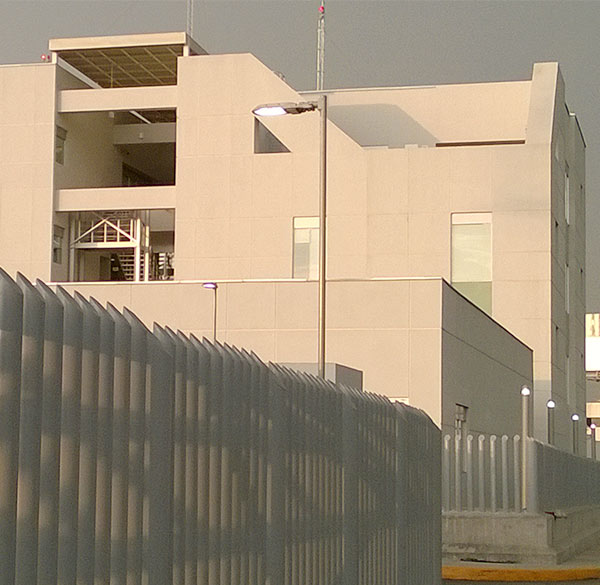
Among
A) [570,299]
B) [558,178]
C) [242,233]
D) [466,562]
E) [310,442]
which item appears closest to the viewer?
[310,442]

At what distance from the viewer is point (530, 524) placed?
25016mm

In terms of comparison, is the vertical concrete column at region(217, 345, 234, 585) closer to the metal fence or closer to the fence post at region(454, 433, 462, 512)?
the metal fence

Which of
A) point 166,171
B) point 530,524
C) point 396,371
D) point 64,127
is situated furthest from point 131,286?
point 166,171

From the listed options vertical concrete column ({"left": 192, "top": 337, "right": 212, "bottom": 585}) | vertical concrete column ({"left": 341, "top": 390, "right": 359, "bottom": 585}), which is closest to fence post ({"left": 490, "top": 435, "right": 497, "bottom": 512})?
vertical concrete column ({"left": 341, "top": 390, "right": 359, "bottom": 585})

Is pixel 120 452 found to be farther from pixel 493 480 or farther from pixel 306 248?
pixel 306 248

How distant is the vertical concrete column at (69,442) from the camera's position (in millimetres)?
4898

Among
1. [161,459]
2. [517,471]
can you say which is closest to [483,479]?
[517,471]

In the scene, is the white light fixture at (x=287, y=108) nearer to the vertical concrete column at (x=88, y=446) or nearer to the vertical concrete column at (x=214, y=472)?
the vertical concrete column at (x=214, y=472)

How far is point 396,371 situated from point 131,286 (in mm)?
8090

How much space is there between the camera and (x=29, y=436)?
4.64m

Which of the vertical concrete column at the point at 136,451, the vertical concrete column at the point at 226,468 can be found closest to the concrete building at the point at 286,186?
the vertical concrete column at the point at 226,468

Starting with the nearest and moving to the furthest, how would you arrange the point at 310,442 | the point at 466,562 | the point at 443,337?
the point at 310,442, the point at 466,562, the point at 443,337

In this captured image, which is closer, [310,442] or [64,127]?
[310,442]

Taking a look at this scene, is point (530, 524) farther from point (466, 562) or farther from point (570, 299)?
point (570, 299)
